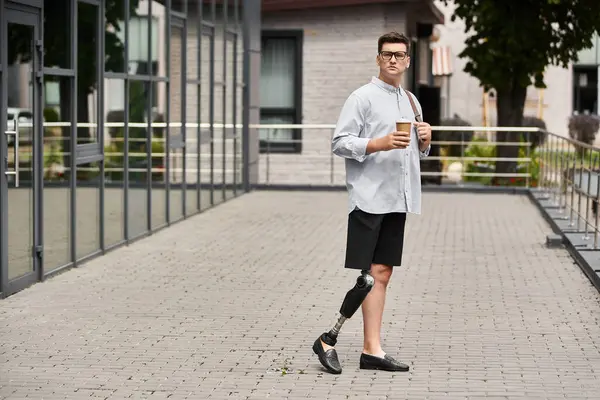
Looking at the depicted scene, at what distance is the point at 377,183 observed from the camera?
7.98 m

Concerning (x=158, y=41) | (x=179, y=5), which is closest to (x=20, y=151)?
(x=158, y=41)

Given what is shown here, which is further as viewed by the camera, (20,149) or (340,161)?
(340,161)

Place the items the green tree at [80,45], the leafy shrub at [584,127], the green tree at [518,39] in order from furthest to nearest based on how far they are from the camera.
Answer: the leafy shrub at [584,127], the green tree at [518,39], the green tree at [80,45]

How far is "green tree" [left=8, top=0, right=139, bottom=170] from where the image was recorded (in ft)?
37.9

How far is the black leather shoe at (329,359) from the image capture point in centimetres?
799

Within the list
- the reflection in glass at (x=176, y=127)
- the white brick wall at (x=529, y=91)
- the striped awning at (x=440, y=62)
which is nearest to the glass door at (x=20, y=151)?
the reflection in glass at (x=176, y=127)

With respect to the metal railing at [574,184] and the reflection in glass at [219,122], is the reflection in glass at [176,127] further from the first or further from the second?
the metal railing at [574,184]

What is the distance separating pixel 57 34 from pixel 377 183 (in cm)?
530

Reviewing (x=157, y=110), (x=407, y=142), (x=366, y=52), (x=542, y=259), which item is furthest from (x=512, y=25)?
(x=407, y=142)

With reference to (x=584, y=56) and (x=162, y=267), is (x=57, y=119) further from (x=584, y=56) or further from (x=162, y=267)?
(x=584, y=56)

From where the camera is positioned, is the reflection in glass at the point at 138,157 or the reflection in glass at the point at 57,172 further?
the reflection in glass at the point at 138,157

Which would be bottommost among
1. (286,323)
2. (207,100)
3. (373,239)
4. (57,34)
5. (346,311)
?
(286,323)

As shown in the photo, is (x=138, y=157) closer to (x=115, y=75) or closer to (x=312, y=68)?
(x=115, y=75)

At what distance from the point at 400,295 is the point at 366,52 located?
14405 millimetres
